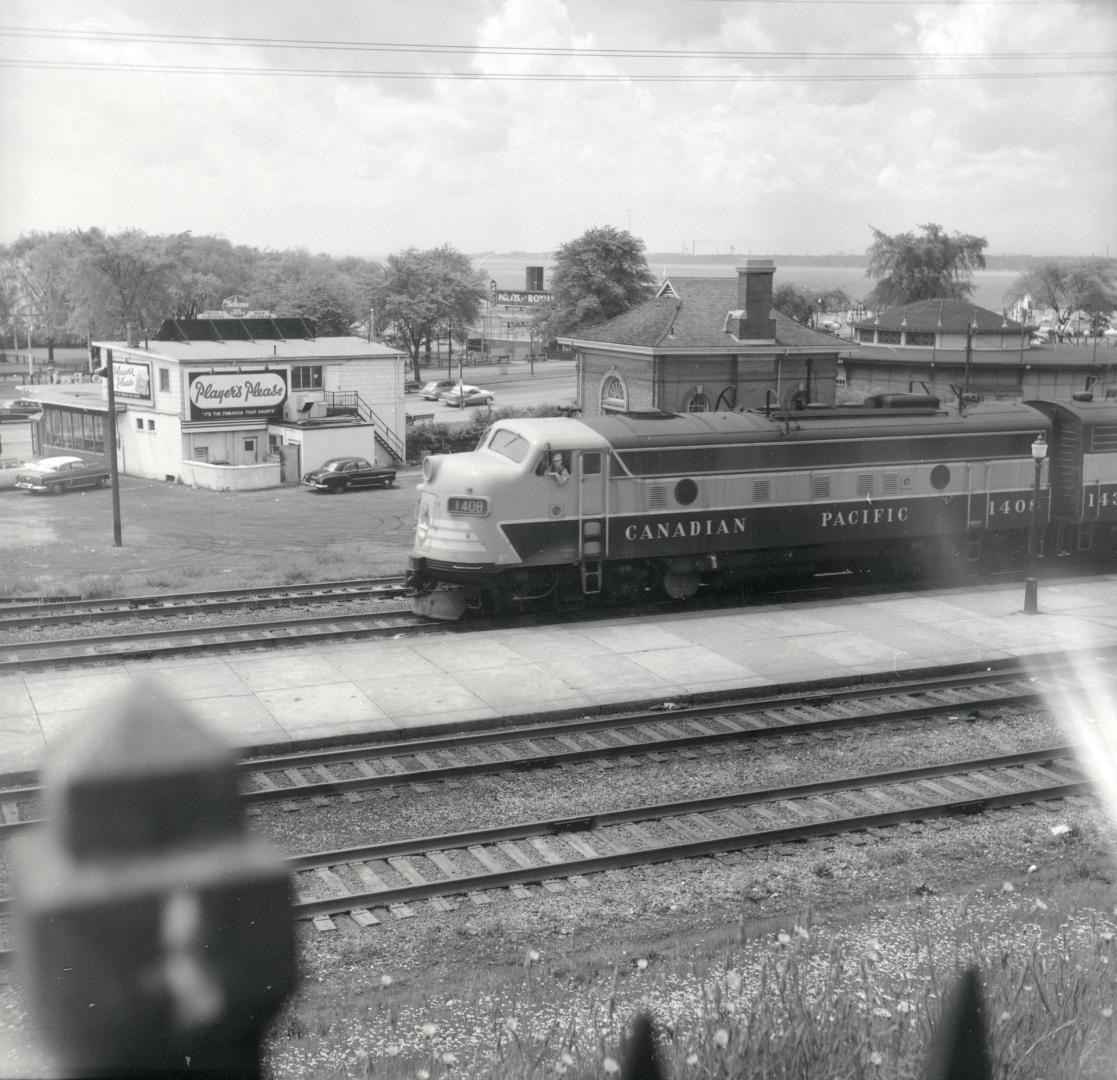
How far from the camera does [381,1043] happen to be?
749cm

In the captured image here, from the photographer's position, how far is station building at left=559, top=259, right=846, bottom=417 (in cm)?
3847

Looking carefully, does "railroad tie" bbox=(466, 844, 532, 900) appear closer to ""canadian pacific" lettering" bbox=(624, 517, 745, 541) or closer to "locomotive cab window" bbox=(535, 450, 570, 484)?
"locomotive cab window" bbox=(535, 450, 570, 484)

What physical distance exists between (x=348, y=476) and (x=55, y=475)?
9217mm

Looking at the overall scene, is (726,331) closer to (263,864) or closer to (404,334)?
(263,864)

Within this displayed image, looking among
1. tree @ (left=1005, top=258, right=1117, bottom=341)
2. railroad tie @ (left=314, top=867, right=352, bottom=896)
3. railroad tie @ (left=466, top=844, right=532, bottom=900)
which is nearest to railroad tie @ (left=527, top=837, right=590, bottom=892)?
railroad tie @ (left=466, top=844, right=532, bottom=900)

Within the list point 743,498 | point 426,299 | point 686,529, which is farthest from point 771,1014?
point 426,299

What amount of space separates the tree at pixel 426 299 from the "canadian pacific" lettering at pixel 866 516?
178 feet

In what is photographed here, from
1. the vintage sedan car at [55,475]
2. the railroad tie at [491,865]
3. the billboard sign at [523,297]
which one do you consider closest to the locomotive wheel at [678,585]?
the railroad tie at [491,865]

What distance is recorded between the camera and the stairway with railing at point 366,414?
4819cm

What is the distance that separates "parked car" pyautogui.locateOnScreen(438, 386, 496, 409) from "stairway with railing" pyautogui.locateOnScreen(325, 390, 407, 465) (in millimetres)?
12652

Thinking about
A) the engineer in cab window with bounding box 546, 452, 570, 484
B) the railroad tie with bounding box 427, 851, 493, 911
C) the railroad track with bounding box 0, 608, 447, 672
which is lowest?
the railroad tie with bounding box 427, 851, 493, 911

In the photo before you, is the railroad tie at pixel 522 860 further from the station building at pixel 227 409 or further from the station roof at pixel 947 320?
the station roof at pixel 947 320

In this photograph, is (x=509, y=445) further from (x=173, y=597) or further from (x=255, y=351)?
(x=255, y=351)

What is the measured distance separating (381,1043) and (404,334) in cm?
7373
